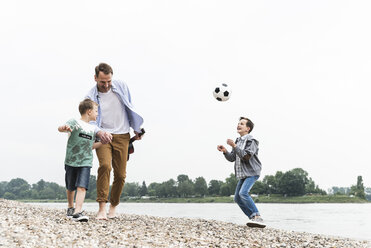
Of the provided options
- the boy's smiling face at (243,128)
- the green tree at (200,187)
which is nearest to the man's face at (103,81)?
the boy's smiling face at (243,128)

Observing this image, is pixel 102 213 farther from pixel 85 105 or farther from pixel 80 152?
pixel 85 105

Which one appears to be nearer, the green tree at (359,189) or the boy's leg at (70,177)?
the boy's leg at (70,177)

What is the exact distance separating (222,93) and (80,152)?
3742 mm

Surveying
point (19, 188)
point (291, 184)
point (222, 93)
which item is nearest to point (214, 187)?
point (291, 184)

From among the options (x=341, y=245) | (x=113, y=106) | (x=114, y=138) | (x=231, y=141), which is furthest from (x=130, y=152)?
(x=341, y=245)

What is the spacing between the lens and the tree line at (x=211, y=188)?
9381cm

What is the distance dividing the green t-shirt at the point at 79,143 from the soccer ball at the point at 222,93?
340 cm

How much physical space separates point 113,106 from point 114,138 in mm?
582

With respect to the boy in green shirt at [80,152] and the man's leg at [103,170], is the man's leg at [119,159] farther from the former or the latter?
the boy in green shirt at [80,152]

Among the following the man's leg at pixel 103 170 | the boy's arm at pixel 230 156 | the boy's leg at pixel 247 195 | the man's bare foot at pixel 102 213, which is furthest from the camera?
the boy's arm at pixel 230 156

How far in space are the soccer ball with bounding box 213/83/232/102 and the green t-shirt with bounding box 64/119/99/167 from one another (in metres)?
3.40

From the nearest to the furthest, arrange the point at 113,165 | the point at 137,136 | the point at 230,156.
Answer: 1. the point at 113,165
2. the point at 137,136
3. the point at 230,156

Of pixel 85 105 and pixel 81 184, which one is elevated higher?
pixel 85 105

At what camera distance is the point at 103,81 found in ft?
20.4
